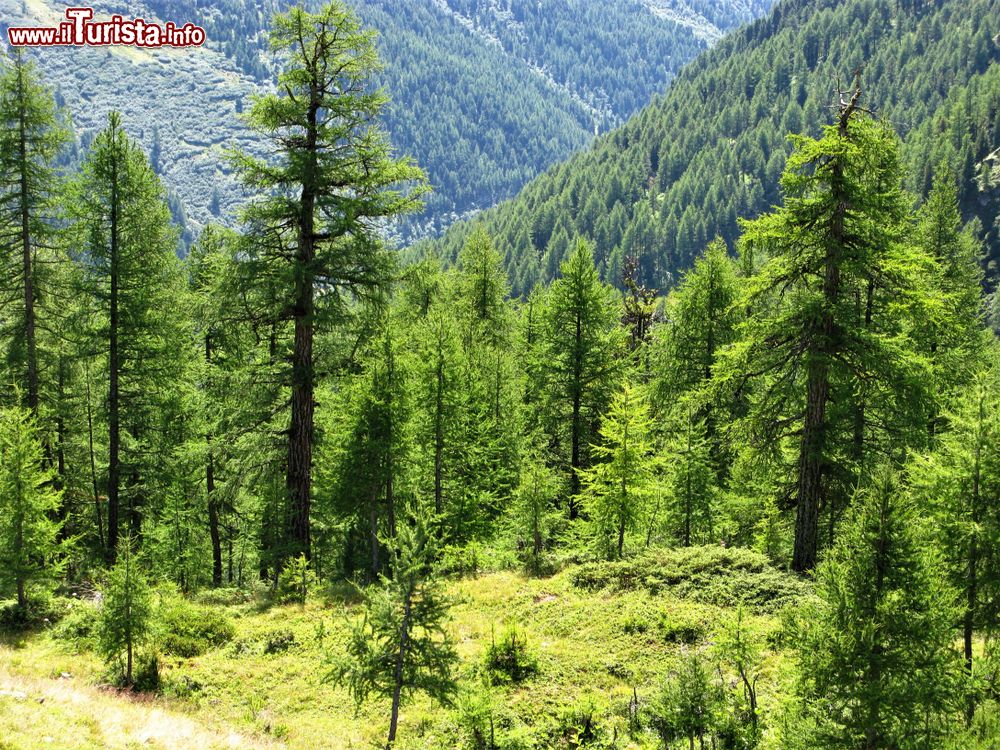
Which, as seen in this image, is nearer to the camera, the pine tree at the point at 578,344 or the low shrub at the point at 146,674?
the low shrub at the point at 146,674

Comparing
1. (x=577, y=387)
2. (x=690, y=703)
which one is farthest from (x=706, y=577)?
(x=577, y=387)

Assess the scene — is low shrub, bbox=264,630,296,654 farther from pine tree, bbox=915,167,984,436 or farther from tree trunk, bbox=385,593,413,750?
pine tree, bbox=915,167,984,436

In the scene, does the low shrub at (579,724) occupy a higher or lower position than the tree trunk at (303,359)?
lower

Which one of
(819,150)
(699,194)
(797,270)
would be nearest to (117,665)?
(797,270)

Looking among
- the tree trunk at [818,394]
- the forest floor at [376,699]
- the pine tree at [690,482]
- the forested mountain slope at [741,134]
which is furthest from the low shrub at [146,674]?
the forested mountain slope at [741,134]

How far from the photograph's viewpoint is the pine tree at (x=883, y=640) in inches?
318

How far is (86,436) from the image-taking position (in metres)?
27.9

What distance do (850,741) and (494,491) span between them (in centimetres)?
1936

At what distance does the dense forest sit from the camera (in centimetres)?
1014

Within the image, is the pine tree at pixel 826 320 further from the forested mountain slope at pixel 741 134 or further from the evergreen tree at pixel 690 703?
the forested mountain slope at pixel 741 134

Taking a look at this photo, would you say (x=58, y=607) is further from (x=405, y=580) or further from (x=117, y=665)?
(x=405, y=580)

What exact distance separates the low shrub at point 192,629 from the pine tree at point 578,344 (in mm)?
14897

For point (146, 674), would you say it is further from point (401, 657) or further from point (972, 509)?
point (972, 509)

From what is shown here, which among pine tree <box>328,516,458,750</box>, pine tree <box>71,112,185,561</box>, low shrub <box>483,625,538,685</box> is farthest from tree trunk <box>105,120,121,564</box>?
pine tree <box>328,516,458,750</box>
